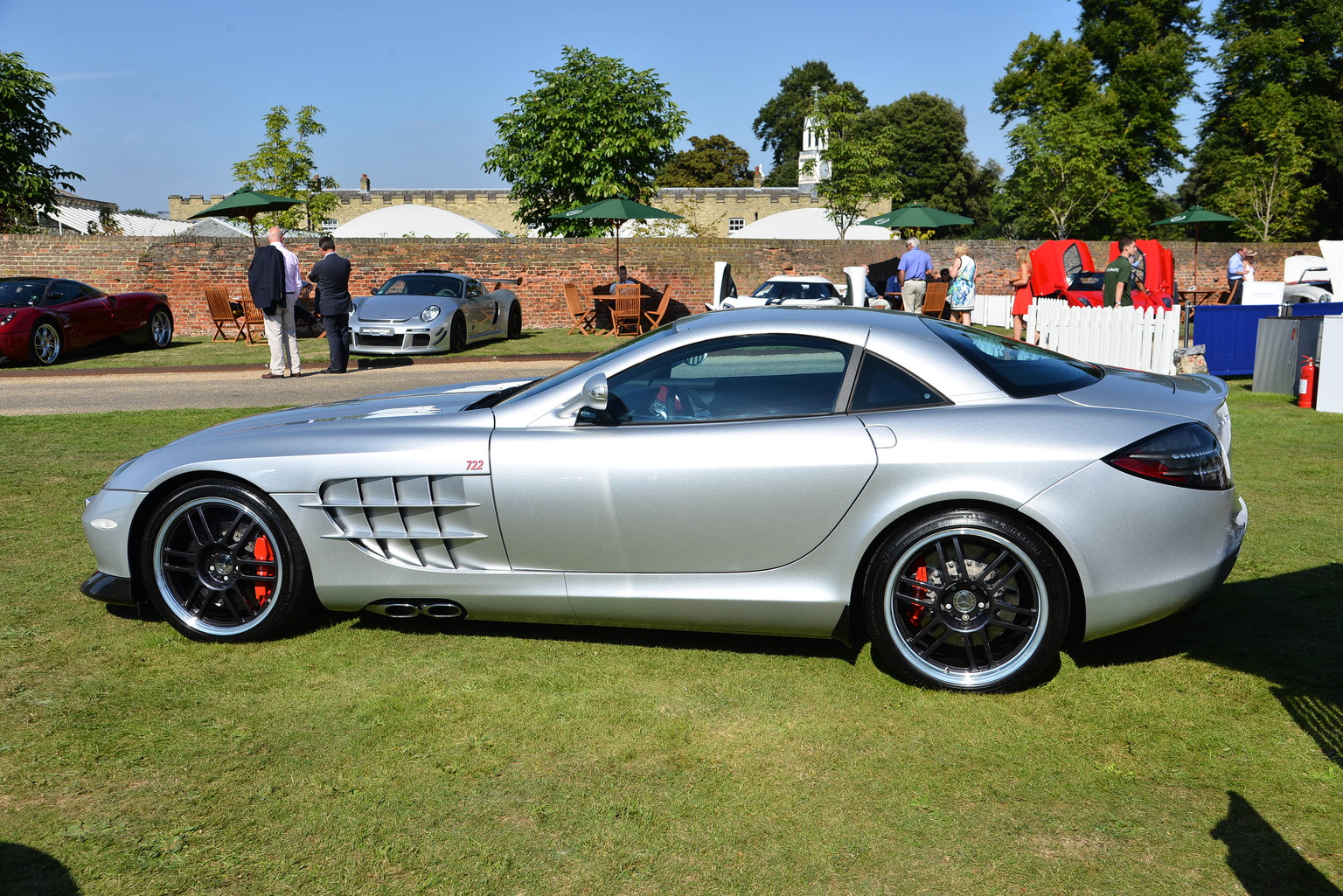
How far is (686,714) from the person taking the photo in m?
3.52

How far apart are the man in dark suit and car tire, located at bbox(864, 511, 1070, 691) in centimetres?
1251

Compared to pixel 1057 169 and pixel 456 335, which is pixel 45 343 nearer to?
pixel 456 335

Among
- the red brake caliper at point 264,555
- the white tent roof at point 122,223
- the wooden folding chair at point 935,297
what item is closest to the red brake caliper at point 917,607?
the red brake caliper at point 264,555

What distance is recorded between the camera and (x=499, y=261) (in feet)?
80.3

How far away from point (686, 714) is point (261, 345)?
18725mm

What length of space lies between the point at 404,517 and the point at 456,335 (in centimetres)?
1467

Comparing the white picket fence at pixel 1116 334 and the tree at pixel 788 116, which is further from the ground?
the tree at pixel 788 116

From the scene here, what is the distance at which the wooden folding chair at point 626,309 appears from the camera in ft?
72.2

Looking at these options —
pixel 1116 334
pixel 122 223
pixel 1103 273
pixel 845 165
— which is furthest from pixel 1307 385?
pixel 122 223

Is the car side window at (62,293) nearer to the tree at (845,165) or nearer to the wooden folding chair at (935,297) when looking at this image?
the wooden folding chair at (935,297)

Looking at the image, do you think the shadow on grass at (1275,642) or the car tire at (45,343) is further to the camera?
the car tire at (45,343)

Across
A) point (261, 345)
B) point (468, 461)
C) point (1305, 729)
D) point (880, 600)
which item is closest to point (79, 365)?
point (261, 345)

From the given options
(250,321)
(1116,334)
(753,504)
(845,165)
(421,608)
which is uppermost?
(845,165)

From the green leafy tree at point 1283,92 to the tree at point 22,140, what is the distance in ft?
135
